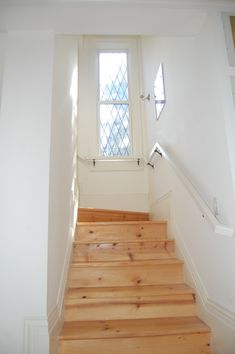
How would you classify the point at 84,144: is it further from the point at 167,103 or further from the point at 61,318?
the point at 61,318

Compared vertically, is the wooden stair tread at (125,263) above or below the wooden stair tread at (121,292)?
above

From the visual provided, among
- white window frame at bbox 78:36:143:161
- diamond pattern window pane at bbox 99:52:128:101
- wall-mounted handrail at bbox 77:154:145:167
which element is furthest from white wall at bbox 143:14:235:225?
diamond pattern window pane at bbox 99:52:128:101

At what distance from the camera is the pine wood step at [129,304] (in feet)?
6.23

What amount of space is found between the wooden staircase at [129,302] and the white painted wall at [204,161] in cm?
14

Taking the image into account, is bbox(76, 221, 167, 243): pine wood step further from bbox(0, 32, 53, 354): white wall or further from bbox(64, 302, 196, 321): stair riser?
bbox(0, 32, 53, 354): white wall

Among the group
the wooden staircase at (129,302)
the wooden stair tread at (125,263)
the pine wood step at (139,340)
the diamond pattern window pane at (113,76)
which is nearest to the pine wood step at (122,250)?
the wooden staircase at (129,302)

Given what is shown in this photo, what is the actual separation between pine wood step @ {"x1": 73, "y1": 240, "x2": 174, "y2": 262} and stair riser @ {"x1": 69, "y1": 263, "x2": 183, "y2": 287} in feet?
0.65

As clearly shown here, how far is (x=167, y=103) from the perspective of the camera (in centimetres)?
285

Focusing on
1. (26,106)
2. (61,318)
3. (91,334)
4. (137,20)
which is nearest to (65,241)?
(61,318)

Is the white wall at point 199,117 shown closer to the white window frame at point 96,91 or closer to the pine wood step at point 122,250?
the pine wood step at point 122,250

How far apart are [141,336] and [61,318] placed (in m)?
0.53

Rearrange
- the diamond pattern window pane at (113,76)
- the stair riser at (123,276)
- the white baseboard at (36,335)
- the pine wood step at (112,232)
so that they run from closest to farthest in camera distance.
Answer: the white baseboard at (36,335) → the stair riser at (123,276) → the pine wood step at (112,232) → the diamond pattern window pane at (113,76)

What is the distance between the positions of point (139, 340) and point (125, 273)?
557 millimetres

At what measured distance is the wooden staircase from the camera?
5.48 feet
